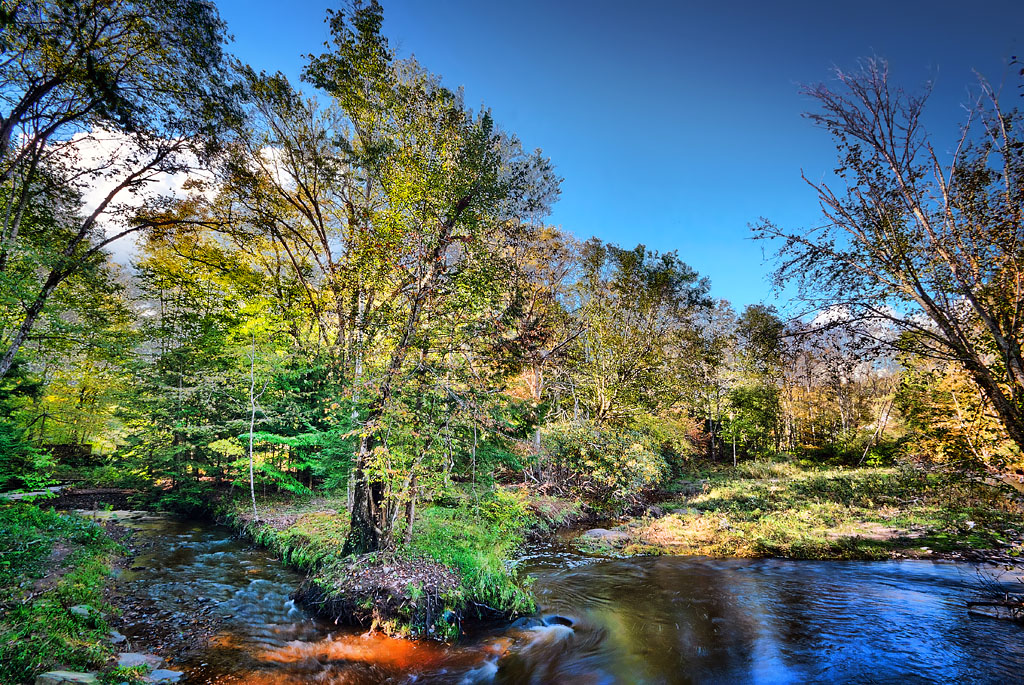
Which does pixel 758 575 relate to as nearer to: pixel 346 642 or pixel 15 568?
pixel 346 642

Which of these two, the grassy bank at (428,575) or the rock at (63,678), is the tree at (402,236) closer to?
the grassy bank at (428,575)

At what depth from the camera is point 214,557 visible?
38.8 feet

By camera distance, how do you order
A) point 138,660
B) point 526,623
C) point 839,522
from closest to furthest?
point 138,660, point 526,623, point 839,522

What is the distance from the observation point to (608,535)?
572 inches

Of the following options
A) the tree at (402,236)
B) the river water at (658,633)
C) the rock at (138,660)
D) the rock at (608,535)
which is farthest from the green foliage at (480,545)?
the rock at (138,660)

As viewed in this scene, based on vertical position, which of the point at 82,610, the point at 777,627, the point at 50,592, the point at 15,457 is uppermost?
the point at 15,457

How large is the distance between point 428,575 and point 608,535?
349 inches

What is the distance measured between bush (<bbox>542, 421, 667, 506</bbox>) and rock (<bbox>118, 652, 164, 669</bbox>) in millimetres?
12584

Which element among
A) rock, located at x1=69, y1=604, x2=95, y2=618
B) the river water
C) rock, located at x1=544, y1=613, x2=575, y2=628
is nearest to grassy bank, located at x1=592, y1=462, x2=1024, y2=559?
the river water

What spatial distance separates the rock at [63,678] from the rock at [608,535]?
12.6m

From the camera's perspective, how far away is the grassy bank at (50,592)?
4871 millimetres

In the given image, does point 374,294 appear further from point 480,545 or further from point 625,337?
point 625,337

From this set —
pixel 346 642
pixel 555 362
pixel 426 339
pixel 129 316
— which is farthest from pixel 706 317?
pixel 129 316

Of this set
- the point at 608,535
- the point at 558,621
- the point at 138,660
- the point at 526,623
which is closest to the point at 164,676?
the point at 138,660
